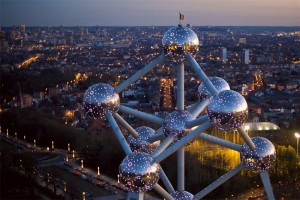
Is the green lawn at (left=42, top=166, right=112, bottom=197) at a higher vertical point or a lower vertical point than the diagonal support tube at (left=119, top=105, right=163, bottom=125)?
lower

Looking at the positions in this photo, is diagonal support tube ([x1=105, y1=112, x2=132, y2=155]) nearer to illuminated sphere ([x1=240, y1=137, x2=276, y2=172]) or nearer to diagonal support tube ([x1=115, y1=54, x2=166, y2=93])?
diagonal support tube ([x1=115, y1=54, x2=166, y2=93])

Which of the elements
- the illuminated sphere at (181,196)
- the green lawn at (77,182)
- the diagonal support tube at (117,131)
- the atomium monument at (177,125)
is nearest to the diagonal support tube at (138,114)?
the atomium monument at (177,125)

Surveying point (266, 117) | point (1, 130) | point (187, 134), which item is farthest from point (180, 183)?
point (266, 117)

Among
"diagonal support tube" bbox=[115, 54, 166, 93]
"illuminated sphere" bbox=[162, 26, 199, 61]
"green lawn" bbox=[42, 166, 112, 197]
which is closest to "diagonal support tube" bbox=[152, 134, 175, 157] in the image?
"diagonal support tube" bbox=[115, 54, 166, 93]

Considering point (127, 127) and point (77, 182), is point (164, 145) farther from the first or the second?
point (77, 182)

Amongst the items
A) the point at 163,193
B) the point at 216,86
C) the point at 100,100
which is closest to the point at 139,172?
the point at 163,193

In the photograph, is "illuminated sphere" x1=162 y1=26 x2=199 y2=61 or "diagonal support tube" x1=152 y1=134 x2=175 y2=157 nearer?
"diagonal support tube" x1=152 y1=134 x2=175 y2=157
